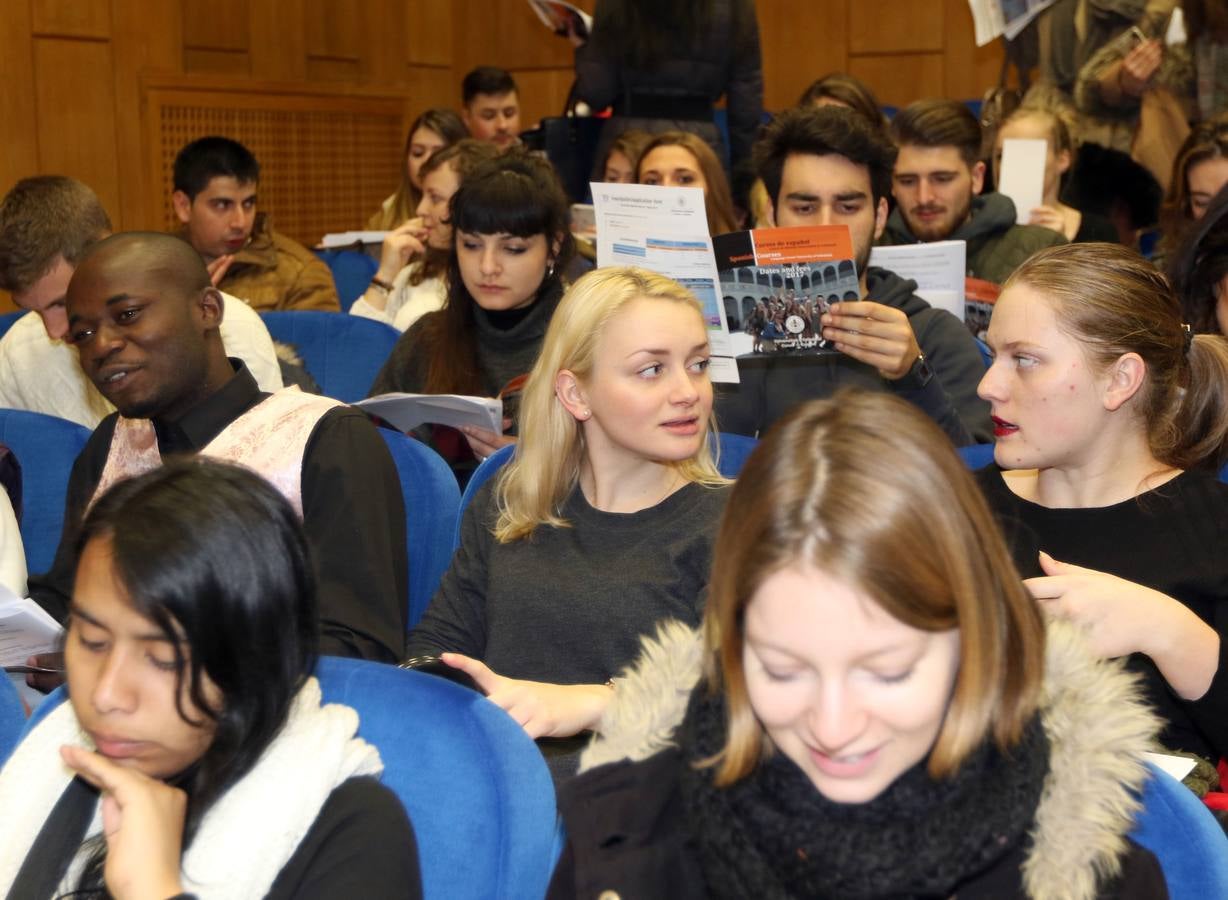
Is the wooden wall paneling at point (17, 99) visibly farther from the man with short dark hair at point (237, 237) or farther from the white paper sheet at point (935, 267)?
the white paper sheet at point (935, 267)

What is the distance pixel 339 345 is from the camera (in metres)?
3.97

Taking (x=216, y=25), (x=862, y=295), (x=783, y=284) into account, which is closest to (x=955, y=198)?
(x=862, y=295)

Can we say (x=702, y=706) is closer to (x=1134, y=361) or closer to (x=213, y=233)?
(x=1134, y=361)

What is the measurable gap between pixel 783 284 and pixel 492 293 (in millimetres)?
1054

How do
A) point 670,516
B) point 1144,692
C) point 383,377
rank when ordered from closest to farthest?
point 1144,692
point 670,516
point 383,377

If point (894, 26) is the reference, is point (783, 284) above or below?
below

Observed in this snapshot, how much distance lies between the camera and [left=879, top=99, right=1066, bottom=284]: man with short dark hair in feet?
14.1

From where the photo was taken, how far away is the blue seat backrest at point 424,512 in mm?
2535

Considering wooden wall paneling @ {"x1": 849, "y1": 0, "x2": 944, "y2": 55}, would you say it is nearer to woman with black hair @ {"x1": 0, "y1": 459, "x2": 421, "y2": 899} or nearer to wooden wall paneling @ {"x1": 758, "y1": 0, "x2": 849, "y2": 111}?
wooden wall paneling @ {"x1": 758, "y1": 0, "x2": 849, "y2": 111}

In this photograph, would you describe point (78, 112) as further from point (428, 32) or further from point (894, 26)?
point (894, 26)

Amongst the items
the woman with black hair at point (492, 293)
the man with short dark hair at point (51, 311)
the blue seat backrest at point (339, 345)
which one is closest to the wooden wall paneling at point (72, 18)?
the man with short dark hair at point (51, 311)

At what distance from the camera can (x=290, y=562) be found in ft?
4.62

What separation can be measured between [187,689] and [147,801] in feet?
0.36

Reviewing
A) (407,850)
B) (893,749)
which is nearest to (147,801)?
(407,850)
